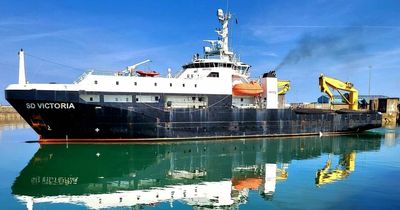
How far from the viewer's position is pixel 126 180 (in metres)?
13.1

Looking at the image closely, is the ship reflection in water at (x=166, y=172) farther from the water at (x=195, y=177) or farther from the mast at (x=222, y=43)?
the mast at (x=222, y=43)

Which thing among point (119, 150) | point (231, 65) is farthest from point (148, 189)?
point (231, 65)

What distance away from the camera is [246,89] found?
2664cm

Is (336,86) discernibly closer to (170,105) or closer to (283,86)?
(283,86)

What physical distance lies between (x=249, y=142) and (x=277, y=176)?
11201 millimetres

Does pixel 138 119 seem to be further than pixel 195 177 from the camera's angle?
Yes

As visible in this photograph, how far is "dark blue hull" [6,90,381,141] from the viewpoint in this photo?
69.4 feet

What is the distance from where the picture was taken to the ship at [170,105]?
21.3 metres

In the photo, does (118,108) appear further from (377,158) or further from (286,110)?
(377,158)

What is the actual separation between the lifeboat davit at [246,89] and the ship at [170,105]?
82 millimetres

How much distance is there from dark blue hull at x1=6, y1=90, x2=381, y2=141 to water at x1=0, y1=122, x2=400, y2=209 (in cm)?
123

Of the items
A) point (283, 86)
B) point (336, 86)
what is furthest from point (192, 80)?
point (336, 86)

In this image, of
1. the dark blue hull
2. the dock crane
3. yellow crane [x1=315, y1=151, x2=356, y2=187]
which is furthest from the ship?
yellow crane [x1=315, y1=151, x2=356, y2=187]

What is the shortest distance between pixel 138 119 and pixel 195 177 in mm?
10244
